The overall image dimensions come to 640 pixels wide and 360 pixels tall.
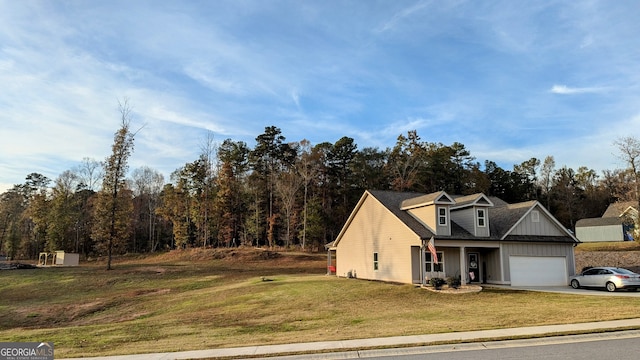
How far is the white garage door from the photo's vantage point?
26875mm

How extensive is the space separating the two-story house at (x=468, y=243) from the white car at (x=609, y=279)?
2397 mm

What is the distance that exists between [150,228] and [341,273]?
49.9 metres

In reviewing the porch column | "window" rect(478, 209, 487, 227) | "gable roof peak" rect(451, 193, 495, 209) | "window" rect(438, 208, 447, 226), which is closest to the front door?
"window" rect(478, 209, 487, 227)

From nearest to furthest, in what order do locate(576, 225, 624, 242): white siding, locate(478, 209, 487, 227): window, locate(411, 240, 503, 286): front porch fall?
locate(411, 240, 503, 286): front porch
locate(478, 209, 487, 227): window
locate(576, 225, 624, 242): white siding

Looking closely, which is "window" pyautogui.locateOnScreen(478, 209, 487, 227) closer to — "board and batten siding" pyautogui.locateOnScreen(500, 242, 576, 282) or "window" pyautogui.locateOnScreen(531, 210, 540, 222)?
"board and batten siding" pyautogui.locateOnScreen(500, 242, 576, 282)

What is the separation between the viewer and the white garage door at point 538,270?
2688 centimetres

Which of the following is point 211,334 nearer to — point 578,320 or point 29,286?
point 578,320

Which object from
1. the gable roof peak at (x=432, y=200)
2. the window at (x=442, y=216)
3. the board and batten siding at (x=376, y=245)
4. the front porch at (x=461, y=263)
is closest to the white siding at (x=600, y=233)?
the front porch at (x=461, y=263)

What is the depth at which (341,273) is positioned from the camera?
3400 centimetres

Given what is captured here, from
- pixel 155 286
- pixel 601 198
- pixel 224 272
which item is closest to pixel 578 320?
pixel 155 286

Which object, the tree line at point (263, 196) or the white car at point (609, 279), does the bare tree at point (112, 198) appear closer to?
the tree line at point (263, 196)

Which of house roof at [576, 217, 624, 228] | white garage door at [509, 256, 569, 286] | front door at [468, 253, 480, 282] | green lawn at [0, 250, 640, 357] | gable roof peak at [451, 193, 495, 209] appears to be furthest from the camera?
house roof at [576, 217, 624, 228]

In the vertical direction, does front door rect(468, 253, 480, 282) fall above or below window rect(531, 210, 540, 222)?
below

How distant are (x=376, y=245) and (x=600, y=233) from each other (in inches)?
1308
